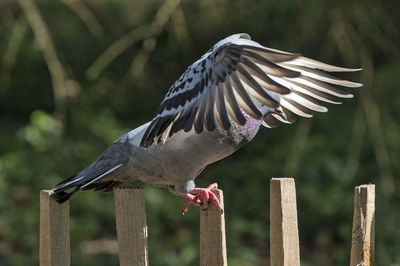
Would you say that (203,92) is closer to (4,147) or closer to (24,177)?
(24,177)

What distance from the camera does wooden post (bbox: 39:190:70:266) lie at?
6.94 ft

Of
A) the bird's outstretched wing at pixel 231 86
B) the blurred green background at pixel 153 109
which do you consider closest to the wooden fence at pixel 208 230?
the bird's outstretched wing at pixel 231 86

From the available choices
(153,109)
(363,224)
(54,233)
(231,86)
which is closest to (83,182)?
(54,233)

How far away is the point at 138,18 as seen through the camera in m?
6.17

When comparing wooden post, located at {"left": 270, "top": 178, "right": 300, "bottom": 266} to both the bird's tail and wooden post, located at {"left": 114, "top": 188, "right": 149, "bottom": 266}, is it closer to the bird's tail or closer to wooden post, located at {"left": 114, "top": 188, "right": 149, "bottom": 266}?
wooden post, located at {"left": 114, "top": 188, "right": 149, "bottom": 266}

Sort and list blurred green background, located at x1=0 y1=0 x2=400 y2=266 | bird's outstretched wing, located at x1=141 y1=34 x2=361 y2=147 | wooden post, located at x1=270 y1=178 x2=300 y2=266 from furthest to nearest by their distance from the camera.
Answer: blurred green background, located at x1=0 y1=0 x2=400 y2=266 < wooden post, located at x1=270 y1=178 x2=300 y2=266 < bird's outstretched wing, located at x1=141 y1=34 x2=361 y2=147

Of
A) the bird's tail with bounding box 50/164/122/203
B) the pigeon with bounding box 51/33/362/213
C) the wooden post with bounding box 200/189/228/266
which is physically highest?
the pigeon with bounding box 51/33/362/213

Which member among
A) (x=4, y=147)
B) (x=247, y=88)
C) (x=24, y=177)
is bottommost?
(x=247, y=88)

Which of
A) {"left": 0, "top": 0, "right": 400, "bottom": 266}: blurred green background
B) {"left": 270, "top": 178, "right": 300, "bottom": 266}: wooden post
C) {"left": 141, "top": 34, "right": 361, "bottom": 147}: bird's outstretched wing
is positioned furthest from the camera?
{"left": 0, "top": 0, "right": 400, "bottom": 266}: blurred green background

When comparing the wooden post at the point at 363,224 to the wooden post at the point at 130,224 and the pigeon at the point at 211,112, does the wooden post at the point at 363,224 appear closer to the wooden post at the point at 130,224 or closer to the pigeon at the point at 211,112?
the pigeon at the point at 211,112

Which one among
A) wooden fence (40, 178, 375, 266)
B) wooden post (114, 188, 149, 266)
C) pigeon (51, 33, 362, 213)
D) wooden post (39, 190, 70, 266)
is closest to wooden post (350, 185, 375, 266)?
wooden fence (40, 178, 375, 266)

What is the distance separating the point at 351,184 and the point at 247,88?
3.12 m

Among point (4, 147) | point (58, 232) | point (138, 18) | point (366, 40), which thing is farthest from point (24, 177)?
point (58, 232)

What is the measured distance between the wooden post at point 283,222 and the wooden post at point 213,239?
20 cm
